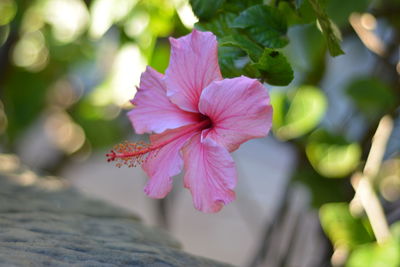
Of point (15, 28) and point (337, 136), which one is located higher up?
point (15, 28)

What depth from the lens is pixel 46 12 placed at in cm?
145

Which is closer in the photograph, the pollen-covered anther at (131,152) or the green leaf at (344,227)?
the pollen-covered anther at (131,152)

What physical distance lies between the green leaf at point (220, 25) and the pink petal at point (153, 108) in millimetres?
64

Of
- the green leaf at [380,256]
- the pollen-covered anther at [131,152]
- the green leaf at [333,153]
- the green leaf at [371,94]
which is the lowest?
the green leaf at [380,256]

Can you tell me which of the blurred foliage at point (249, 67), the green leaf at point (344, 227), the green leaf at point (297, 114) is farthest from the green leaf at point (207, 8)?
the green leaf at point (344, 227)

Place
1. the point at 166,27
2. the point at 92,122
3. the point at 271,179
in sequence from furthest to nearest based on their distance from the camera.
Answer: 1. the point at 271,179
2. the point at 92,122
3. the point at 166,27

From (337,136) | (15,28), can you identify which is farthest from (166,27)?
(15,28)

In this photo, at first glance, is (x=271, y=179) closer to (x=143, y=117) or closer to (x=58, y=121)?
(x=58, y=121)

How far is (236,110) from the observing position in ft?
1.59

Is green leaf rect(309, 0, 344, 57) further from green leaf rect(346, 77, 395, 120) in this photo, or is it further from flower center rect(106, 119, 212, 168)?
green leaf rect(346, 77, 395, 120)

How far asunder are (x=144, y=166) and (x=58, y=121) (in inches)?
65.5

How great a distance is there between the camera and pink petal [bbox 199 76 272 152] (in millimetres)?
468

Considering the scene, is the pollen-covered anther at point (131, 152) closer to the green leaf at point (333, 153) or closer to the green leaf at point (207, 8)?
the green leaf at point (207, 8)

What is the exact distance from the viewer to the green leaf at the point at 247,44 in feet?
1.67
